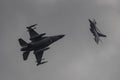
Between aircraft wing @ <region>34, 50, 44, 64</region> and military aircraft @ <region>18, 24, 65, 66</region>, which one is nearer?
military aircraft @ <region>18, 24, 65, 66</region>

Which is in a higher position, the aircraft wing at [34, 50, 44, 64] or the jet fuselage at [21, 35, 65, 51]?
the jet fuselage at [21, 35, 65, 51]

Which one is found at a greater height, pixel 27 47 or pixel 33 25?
pixel 33 25

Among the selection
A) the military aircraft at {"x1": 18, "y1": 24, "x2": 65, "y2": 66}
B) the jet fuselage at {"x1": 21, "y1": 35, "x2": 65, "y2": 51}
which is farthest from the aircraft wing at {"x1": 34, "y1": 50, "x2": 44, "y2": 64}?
the jet fuselage at {"x1": 21, "y1": 35, "x2": 65, "y2": 51}

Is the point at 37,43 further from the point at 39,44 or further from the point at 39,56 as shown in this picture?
the point at 39,56

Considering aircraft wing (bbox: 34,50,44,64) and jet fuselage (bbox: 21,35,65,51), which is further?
aircraft wing (bbox: 34,50,44,64)

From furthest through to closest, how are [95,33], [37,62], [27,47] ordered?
[95,33], [37,62], [27,47]

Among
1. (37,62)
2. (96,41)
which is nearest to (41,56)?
(37,62)

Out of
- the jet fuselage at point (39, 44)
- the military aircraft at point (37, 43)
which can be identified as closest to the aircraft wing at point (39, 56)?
the military aircraft at point (37, 43)

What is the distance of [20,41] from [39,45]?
1034 centimetres

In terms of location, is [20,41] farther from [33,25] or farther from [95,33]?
[95,33]

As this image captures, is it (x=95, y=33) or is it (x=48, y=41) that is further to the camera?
(x=95, y=33)

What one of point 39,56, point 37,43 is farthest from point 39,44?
point 39,56

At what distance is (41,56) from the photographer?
14850cm

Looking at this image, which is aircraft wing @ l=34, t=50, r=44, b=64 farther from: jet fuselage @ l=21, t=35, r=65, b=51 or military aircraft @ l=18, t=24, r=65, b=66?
jet fuselage @ l=21, t=35, r=65, b=51
